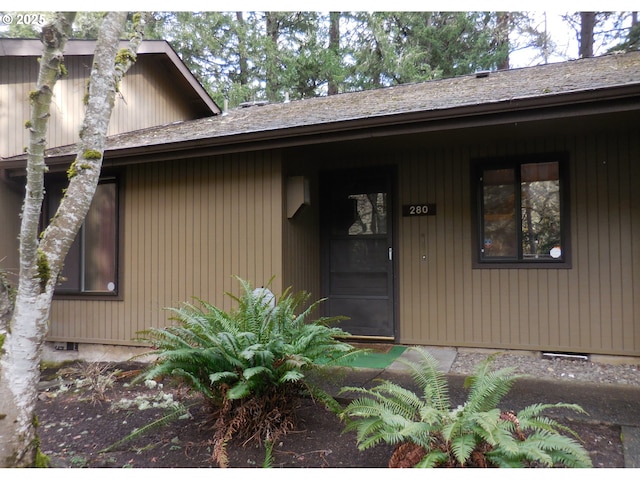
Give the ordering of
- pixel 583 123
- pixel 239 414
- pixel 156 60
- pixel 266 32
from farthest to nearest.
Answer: pixel 266 32 → pixel 156 60 → pixel 583 123 → pixel 239 414

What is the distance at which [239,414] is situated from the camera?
107 inches

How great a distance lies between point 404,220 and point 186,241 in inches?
100

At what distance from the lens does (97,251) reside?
18.0ft


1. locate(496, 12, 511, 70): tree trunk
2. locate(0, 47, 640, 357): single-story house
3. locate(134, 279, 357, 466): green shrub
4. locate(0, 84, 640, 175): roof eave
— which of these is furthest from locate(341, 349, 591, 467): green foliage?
locate(496, 12, 511, 70): tree trunk

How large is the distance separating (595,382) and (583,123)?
2275 mm

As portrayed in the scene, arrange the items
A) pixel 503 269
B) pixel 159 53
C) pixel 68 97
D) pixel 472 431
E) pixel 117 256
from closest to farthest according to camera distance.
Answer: pixel 472 431, pixel 503 269, pixel 117 256, pixel 68 97, pixel 159 53

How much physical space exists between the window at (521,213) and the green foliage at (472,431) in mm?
2536

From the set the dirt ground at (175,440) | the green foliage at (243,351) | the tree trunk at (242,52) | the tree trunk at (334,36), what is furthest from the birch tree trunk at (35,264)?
the tree trunk at (242,52)

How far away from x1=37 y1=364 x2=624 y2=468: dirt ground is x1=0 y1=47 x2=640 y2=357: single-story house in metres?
1.63

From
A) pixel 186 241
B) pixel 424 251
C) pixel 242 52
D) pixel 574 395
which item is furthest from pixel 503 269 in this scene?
pixel 242 52

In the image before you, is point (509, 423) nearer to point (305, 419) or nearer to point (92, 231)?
point (305, 419)

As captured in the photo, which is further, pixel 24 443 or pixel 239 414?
pixel 239 414

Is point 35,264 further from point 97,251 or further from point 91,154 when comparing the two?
point 97,251

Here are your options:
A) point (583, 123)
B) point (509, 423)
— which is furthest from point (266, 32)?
point (509, 423)
